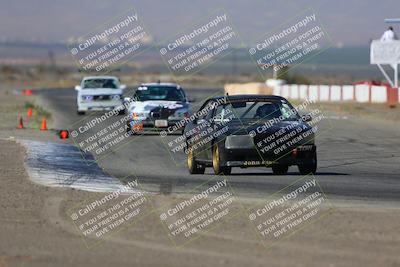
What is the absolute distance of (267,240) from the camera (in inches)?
417

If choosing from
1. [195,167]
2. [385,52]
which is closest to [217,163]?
[195,167]

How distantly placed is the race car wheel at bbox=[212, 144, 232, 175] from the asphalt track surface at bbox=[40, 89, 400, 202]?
0.47ft

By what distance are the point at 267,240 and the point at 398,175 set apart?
25.8 feet

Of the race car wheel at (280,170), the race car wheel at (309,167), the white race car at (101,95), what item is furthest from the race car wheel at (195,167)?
the white race car at (101,95)

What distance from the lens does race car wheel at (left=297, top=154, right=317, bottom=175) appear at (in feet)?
56.4

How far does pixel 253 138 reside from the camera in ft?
55.0

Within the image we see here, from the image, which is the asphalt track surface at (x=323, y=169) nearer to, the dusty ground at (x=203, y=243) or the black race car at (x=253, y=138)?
the black race car at (x=253, y=138)

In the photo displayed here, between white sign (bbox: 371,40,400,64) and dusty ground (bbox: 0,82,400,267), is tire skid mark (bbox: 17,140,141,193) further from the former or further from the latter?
white sign (bbox: 371,40,400,64)

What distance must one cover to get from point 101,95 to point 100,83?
3.42 feet

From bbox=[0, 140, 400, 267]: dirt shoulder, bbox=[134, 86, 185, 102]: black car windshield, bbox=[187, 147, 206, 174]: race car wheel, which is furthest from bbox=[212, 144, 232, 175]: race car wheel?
bbox=[134, 86, 185, 102]: black car windshield

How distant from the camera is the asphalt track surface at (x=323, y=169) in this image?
15.2 metres

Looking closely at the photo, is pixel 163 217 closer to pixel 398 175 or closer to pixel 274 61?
pixel 398 175

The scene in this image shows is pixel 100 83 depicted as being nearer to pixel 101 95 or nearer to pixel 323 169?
pixel 101 95

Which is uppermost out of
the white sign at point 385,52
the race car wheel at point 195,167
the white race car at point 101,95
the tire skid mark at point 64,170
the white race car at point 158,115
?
the tire skid mark at point 64,170
